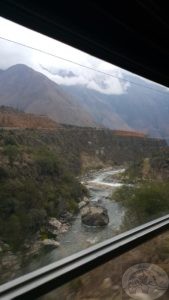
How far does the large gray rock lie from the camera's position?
1988 mm

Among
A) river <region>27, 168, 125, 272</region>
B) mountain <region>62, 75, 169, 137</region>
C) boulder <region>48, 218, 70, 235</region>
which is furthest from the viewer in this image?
mountain <region>62, 75, 169, 137</region>

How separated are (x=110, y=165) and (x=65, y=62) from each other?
2.44 feet

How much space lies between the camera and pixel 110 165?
216cm

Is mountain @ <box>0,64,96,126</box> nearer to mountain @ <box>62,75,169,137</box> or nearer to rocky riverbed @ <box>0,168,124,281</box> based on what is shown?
mountain @ <box>62,75,169,137</box>

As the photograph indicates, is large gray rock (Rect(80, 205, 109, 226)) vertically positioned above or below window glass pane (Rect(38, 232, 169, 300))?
above

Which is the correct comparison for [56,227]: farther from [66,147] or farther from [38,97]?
[38,97]

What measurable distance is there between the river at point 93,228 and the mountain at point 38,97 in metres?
0.37

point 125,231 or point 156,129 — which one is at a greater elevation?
point 156,129

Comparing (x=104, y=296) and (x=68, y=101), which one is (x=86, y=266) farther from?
(x=68, y=101)

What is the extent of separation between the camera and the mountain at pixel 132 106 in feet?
6.96

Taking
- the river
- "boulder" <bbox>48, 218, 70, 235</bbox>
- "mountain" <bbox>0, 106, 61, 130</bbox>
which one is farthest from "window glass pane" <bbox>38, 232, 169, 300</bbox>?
"mountain" <bbox>0, 106, 61, 130</bbox>

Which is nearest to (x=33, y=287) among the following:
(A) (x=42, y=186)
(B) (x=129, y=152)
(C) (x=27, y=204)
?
(C) (x=27, y=204)

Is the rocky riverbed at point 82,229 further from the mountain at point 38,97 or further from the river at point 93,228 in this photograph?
the mountain at point 38,97

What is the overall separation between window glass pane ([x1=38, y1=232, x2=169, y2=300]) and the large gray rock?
1.04 ft
